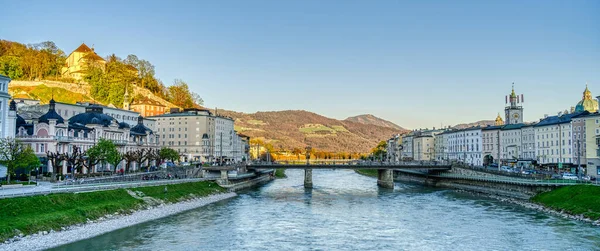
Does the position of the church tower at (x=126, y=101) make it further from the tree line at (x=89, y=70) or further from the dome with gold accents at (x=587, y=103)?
the dome with gold accents at (x=587, y=103)

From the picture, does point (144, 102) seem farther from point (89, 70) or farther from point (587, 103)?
point (587, 103)

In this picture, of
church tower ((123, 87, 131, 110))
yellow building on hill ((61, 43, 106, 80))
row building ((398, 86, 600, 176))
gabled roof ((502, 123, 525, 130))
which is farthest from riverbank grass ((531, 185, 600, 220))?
yellow building on hill ((61, 43, 106, 80))

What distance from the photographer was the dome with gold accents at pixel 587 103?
114 metres

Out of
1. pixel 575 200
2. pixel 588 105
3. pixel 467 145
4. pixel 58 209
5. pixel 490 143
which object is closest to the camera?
pixel 58 209

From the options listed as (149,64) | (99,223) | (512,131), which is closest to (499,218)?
(99,223)

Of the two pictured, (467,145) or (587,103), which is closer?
(587,103)

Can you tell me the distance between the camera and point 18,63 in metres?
136

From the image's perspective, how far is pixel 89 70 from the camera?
150 m

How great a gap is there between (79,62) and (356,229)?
13047 centimetres

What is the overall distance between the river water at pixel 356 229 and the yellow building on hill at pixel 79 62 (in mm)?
102889

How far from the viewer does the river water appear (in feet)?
132

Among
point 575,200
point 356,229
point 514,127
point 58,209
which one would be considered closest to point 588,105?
point 514,127

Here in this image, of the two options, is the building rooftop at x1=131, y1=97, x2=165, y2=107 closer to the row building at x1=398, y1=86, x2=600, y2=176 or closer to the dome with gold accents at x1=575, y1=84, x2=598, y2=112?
the row building at x1=398, y1=86, x2=600, y2=176

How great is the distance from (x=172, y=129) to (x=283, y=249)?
345 ft
